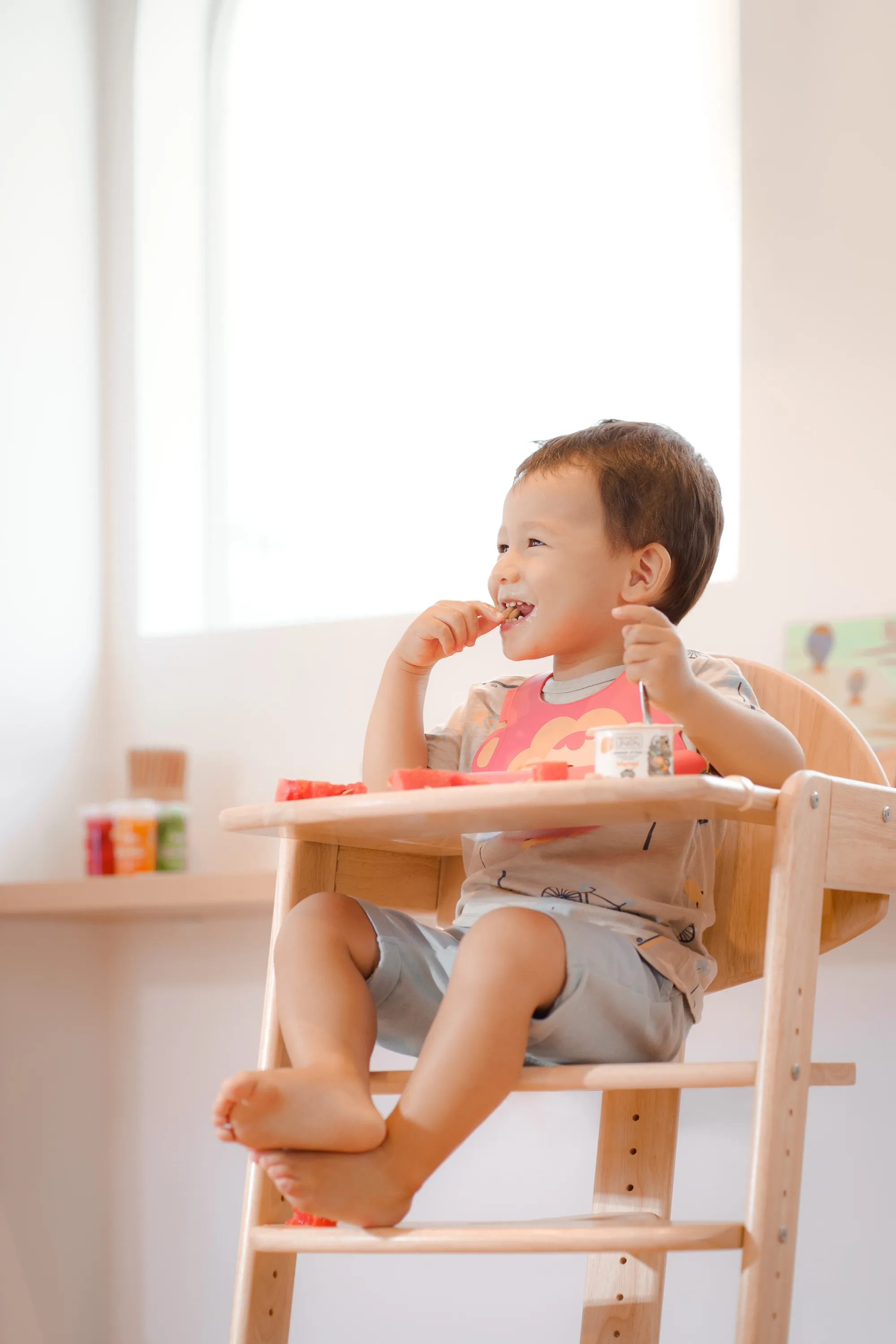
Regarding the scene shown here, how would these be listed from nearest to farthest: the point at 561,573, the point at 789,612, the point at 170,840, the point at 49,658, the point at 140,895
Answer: the point at 561,573 → the point at 789,612 → the point at 140,895 → the point at 170,840 → the point at 49,658

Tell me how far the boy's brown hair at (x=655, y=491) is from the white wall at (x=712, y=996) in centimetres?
38

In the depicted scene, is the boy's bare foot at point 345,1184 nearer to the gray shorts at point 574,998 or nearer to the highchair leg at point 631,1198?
the gray shorts at point 574,998

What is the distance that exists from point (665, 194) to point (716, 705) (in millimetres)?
1083

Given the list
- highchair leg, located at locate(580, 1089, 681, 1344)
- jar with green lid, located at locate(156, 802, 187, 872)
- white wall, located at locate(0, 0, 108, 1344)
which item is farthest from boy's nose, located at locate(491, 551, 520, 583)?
white wall, located at locate(0, 0, 108, 1344)

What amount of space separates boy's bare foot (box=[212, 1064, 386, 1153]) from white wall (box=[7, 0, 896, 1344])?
781 mm

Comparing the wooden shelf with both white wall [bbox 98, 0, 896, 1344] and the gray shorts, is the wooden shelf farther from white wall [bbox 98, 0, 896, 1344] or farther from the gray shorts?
the gray shorts

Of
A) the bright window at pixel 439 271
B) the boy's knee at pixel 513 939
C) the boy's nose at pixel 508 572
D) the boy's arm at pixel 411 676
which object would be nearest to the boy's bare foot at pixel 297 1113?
the boy's knee at pixel 513 939

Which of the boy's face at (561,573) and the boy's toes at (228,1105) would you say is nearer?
the boy's toes at (228,1105)

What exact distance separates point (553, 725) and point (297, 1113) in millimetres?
428

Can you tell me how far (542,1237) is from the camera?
2.69 feet

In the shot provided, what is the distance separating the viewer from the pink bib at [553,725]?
1.10m

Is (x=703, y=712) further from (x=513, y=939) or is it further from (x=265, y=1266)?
(x=265, y=1266)

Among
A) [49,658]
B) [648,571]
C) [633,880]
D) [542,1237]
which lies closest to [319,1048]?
[542,1237]

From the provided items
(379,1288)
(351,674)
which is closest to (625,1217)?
(379,1288)
